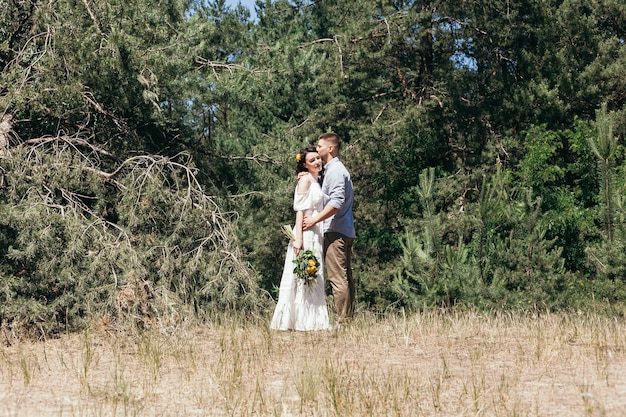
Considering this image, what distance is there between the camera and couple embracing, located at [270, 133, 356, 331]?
8.19 metres

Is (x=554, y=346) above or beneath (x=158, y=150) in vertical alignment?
beneath

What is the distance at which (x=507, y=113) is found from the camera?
18828mm

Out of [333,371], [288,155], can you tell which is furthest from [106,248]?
[288,155]

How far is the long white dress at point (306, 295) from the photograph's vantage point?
820 centimetres

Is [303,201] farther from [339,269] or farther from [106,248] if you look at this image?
[106,248]

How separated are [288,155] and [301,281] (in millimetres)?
4597

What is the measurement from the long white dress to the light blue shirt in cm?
10

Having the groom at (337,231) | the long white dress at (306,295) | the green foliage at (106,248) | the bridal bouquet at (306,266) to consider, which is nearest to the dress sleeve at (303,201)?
the long white dress at (306,295)

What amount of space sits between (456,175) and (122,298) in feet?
36.8

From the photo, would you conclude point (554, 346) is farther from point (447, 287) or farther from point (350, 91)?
point (350, 91)

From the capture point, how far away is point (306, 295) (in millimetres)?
8227

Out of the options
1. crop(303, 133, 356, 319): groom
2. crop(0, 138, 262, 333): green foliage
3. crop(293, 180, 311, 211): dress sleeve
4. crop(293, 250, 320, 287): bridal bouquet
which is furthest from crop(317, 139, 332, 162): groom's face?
crop(0, 138, 262, 333): green foliage

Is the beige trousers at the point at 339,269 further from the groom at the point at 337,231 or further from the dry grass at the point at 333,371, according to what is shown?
the dry grass at the point at 333,371

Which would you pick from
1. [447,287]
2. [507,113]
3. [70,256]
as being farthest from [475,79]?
[70,256]
